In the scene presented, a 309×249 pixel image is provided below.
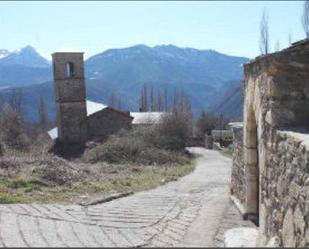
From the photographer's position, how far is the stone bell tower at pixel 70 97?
36.9 meters

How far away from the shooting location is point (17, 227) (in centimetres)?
772

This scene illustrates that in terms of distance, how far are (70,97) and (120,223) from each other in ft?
95.3

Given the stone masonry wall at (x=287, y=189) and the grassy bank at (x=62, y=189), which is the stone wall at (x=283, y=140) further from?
the grassy bank at (x=62, y=189)

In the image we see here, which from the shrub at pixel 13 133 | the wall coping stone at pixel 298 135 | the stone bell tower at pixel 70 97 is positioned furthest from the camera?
the stone bell tower at pixel 70 97

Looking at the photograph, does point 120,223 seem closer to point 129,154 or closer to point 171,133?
point 129,154

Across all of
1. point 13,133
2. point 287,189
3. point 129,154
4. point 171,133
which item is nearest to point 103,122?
point 13,133

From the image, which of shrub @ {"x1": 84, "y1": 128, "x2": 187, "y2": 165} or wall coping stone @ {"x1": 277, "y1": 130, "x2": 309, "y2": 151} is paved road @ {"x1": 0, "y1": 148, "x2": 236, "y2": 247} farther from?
shrub @ {"x1": 84, "y1": 128, "x2": 187, "y2": 165}

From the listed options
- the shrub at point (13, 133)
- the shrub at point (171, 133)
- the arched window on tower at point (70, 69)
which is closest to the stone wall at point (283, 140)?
the shrub at point (171, 133)

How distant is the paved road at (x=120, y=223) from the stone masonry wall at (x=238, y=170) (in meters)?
0.43

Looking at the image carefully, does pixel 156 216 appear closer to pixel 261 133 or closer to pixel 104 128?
pixel 261 133

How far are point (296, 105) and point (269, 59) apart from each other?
728 millimetres

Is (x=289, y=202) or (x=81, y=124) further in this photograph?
(x=81, y=124)

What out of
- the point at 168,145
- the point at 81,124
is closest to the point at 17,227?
the point at 168,145

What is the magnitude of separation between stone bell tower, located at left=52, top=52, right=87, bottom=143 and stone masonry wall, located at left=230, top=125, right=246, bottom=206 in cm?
2670
